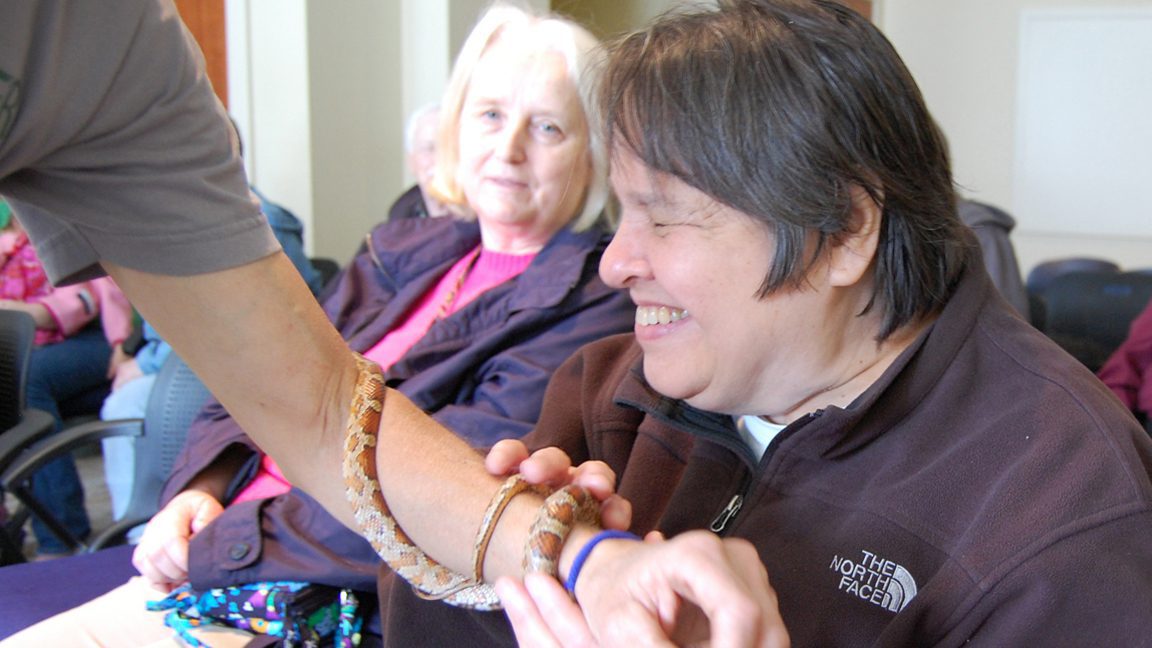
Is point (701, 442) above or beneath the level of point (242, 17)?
beneath

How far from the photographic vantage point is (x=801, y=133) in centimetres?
118

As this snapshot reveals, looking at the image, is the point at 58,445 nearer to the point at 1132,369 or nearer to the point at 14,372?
the point at 14,372

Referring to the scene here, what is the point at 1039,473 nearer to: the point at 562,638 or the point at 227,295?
the point at 562,638

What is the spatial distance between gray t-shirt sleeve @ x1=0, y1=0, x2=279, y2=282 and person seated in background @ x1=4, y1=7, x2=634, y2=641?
2.18 ft

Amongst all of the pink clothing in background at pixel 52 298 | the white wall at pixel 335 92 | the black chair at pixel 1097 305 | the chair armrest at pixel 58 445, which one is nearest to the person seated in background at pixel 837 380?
the chair armrest at pixel 58 445

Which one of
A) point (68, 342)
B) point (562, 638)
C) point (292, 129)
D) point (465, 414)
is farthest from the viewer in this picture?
point (292, 129)

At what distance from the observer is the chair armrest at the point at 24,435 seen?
7.91 ft

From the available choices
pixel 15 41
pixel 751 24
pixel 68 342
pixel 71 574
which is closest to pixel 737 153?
pixel 751 24

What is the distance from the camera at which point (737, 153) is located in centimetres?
120

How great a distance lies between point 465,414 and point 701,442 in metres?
0.66

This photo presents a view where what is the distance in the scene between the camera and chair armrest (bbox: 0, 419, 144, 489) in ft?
7.74

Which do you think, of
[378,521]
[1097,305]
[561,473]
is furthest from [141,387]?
[1097,305]

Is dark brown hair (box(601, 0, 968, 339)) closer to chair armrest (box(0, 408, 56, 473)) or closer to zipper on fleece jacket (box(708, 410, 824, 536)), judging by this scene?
zipper on fleece jacket (box(708, 410, 824, 536))

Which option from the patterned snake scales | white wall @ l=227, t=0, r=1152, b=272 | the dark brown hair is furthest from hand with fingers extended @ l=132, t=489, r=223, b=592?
white wall @ l=227, t=0, r=1152, b=272
